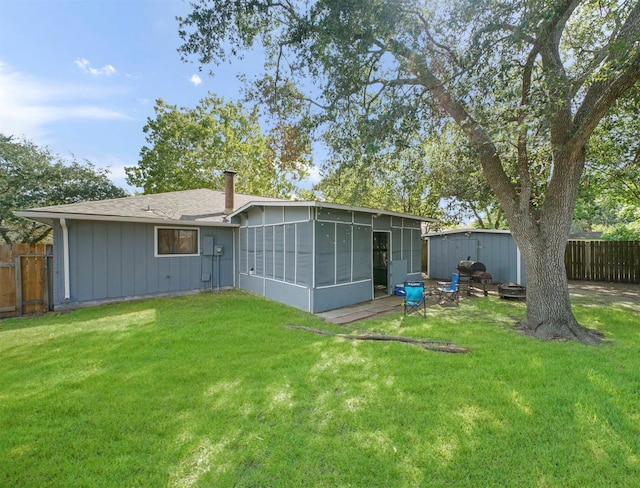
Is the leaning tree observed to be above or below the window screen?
above

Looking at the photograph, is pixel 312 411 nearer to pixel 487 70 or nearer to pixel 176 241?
pixel 487 70

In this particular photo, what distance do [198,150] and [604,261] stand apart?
24585 millimetres

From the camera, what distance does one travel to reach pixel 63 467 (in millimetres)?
2221

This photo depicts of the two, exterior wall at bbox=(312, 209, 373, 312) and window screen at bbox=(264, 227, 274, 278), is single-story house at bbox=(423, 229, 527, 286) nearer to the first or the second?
exterior wall at bbox=(312, 209, 373, 312)

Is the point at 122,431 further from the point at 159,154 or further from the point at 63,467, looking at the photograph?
the point at 159,154

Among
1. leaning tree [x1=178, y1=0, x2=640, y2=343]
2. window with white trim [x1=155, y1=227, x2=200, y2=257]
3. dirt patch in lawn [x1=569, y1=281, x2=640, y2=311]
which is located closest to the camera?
leaning tree [x1=178, y1=0, x2=640, y2=343]

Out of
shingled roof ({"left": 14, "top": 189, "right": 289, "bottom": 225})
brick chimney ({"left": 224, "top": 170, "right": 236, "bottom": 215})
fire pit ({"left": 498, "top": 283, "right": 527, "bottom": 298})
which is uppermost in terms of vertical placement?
brick chimney ({"left": 224, "top": 170, "right": 236, "bottom": 215})

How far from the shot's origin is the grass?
7.13 feet

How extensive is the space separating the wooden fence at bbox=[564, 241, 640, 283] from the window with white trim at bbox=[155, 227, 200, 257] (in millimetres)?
15185

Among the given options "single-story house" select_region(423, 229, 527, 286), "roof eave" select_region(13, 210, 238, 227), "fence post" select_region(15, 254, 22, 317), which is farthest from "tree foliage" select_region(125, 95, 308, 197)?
"fence post" select_region(15, 254, 22, 317)

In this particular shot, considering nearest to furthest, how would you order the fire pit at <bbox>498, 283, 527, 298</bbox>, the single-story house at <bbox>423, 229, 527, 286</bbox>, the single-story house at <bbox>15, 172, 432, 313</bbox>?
the single-story house at <bbox>15, 172, 432, 313</bbox>, the fire pit at <bbox>498, 283, 527, 298</bbox>, the single-story house at <bbox>423, 229, 527, 286</bbox>

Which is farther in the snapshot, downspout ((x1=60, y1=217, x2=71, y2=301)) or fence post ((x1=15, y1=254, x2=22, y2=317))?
downspout ((x1=60, y1=217, x2=71, y2=301))

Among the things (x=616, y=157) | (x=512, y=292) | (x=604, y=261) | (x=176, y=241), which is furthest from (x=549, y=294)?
(x=604, y=261)

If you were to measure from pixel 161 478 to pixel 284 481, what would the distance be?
0.89m
